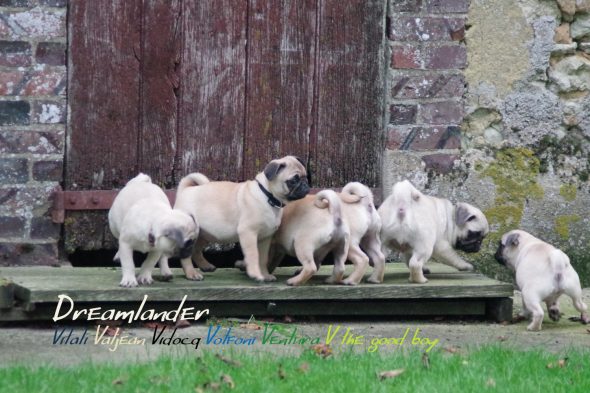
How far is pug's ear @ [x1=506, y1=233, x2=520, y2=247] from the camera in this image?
22.4 ft

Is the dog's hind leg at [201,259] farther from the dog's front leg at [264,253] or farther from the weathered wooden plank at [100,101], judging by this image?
the weathered wooden plank at [100,101]


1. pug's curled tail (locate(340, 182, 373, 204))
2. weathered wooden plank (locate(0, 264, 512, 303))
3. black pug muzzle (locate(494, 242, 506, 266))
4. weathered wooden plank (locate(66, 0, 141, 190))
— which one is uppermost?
weathered wooden plank (locate(66, 0, 141, 190))

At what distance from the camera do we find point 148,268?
6.33 meters

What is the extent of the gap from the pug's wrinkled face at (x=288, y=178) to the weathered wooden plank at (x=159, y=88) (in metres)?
1.26

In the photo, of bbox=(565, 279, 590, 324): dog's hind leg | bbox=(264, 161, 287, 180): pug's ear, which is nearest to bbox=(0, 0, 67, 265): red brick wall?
bbox=(264, 161, 287, 180): pug's ear

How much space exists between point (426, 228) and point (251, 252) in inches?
41.4

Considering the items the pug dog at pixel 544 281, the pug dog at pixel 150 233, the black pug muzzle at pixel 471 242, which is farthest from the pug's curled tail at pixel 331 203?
the pug dog at pixel 544 281

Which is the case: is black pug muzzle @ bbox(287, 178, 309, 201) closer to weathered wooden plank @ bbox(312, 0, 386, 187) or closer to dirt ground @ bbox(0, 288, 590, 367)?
dirt ground @ bbox(0, 288, 590, 367)

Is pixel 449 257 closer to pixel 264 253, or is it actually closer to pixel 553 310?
pixel 553 310

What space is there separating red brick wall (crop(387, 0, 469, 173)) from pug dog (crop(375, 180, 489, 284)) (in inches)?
23.0

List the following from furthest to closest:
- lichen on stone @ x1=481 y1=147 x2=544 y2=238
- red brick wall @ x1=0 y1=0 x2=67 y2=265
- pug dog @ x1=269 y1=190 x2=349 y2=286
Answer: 1. lichen on stone @ x1=481 y1=147 x2=544 y2=238
2. red brick wall @ x1=0 y1=0 x2=67 y2=265
3. pug dog @ x1=269 y1=190 x2=349 y2=286

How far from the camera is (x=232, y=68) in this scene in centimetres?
747

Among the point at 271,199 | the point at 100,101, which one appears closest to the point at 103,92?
the point at 100,101

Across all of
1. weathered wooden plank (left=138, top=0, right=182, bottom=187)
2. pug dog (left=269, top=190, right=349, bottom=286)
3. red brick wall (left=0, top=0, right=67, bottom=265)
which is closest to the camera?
pug dog (left=269, top=190, right=349, bottom=286)
